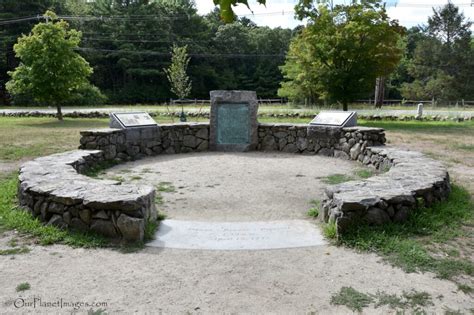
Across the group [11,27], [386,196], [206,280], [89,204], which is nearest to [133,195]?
[89,204]

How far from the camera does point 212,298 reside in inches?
122

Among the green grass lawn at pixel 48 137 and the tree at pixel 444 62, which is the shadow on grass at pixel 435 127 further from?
the tree at pixel 444 62

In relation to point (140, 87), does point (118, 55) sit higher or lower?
higher

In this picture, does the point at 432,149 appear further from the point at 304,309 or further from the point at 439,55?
the point at 439,55

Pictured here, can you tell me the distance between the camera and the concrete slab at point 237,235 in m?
4.18

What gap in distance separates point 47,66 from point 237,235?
15.1 meters

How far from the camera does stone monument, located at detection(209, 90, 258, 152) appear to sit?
1041 cm

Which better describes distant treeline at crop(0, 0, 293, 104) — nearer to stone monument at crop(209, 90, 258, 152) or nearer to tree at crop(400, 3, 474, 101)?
tree at crop(400, 3, 474, 101)

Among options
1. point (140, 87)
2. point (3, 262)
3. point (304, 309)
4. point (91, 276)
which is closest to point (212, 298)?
point (304, 309)

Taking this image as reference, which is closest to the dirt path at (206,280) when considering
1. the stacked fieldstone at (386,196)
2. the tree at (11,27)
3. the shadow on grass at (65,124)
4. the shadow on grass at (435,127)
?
the stacked fieldstone at (386,196)

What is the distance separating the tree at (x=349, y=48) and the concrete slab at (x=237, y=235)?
11.7m

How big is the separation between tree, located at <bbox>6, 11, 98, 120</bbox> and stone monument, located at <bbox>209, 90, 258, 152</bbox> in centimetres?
937

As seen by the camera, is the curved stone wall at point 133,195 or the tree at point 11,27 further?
the tree at point 11,27

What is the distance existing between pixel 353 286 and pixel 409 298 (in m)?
0.40
